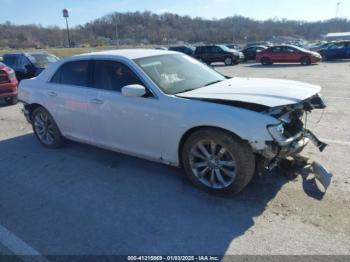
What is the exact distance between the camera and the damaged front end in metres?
3.63

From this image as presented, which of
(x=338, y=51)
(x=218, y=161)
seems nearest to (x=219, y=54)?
(x=338, y=51)

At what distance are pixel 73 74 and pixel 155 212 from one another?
2.83 m

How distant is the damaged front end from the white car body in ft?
0.24

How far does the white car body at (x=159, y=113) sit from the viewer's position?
3656 millimetres

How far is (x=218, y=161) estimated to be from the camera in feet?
13.0

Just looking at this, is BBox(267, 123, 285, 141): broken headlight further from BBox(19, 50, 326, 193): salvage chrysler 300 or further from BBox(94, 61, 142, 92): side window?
BBox(94, 61, 142, 92): side window

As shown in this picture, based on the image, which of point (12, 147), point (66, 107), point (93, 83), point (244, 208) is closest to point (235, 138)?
point (244, 208)

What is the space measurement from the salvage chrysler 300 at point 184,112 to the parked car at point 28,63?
828 centimetres

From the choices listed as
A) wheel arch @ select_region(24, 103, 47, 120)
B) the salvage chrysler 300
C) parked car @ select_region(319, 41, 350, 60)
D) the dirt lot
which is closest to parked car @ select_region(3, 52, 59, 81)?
wheel arch @ select_region(24, 103, 47, 120)

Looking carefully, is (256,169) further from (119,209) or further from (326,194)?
(119,209)

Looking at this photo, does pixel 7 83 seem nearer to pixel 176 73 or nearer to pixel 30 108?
pixel 30 108

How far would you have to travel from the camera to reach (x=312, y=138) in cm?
432

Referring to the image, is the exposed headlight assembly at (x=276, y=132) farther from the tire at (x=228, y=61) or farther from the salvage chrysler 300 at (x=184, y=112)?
the tire at (x=228, y=61)

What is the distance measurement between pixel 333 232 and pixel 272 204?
2.34ft
